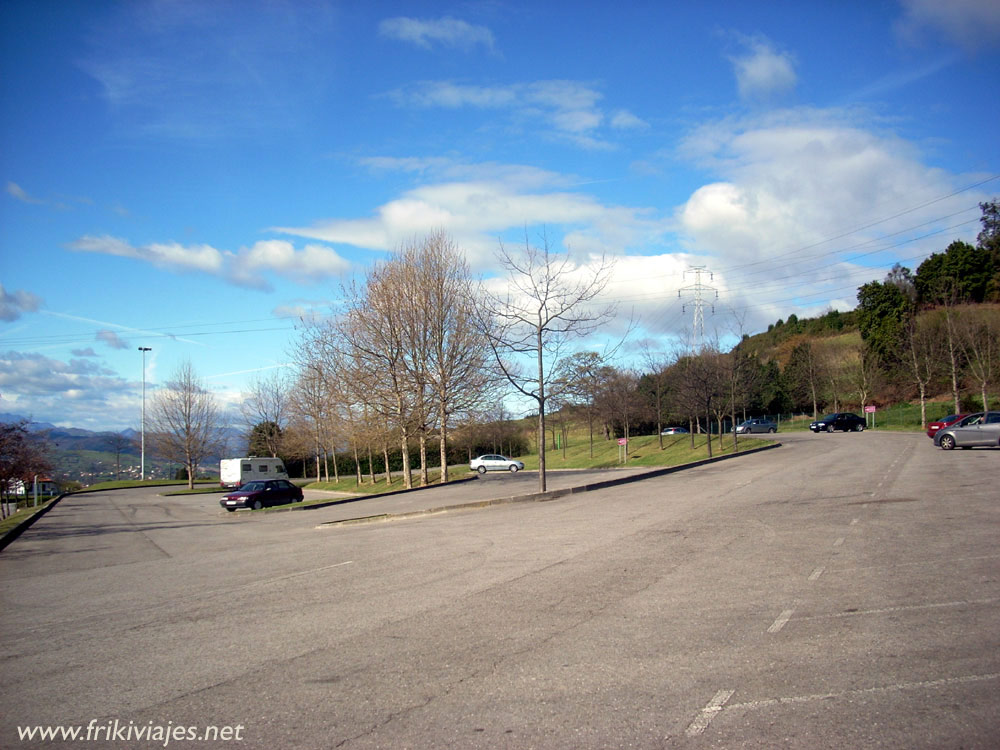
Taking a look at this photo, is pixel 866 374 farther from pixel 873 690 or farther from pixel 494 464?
pixel 873 690

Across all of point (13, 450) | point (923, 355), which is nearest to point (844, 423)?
point (923, 355)

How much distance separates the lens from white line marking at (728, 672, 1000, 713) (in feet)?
15.8

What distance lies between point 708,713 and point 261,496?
2887 cm

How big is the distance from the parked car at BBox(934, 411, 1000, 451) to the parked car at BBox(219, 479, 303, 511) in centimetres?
2929

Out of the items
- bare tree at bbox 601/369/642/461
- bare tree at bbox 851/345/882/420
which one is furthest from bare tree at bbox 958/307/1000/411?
bare tree at bbox 601/369/642/461

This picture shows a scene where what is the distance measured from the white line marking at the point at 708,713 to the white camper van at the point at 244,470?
4018cm

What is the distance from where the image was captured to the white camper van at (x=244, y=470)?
1666 inches

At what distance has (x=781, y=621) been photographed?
6.74m

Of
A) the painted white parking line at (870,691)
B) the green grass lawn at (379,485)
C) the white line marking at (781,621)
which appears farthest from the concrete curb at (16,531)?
the painted white parking line at (870,691)

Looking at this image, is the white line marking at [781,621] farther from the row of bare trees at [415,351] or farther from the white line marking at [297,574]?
the row of bare trees at [415,351]

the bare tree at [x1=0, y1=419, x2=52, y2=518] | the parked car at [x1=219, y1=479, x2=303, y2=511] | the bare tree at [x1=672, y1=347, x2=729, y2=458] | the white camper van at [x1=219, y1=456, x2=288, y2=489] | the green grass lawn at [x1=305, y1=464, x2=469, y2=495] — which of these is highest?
the bare tree at [x1=672, y1=347, x2=729, y2=458]

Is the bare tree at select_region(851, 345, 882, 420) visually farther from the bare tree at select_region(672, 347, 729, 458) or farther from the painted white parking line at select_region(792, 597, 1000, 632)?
the painted white parking line at select_region(792, 597, 1000, 632)

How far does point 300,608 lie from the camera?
8.33m

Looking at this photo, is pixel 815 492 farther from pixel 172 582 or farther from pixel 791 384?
pixel 791 384
